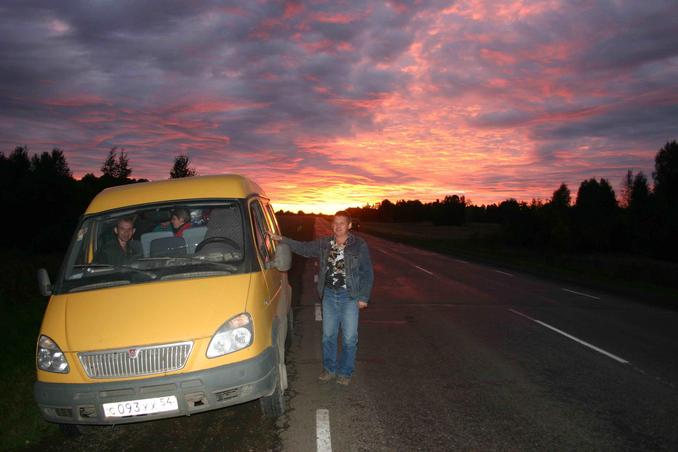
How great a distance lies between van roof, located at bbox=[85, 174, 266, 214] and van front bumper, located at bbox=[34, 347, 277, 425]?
193 centimetres

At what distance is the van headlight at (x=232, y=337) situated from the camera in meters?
3.85

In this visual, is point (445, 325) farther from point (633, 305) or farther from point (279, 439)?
point (633, 305)

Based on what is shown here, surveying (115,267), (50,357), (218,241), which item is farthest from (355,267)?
(50,357)

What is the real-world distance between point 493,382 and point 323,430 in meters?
2.47

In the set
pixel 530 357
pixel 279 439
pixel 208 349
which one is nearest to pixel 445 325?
pixel 530 357

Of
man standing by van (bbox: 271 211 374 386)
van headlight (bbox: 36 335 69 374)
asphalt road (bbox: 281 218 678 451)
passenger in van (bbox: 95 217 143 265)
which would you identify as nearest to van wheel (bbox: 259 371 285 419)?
asphalt road (bbox: 281 218 678 451)

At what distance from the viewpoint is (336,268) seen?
18.3 feet

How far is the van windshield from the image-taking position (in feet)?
14.6

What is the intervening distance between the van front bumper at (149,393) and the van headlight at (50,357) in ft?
0.39

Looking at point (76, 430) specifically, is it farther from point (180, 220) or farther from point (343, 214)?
point (343, 214)

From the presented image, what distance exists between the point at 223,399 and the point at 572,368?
4.83m

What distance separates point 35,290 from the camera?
14234mm

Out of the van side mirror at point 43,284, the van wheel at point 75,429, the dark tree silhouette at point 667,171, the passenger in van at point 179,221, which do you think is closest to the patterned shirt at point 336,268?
the passenger in van at point 179,221

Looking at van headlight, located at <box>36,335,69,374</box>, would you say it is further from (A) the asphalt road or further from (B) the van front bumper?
(A) the asphalt road
